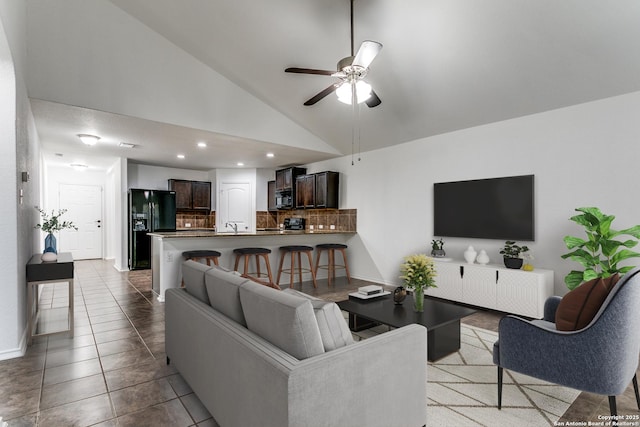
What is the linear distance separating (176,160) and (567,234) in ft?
23.8

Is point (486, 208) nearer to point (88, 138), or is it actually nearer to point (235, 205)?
point (88, 138)

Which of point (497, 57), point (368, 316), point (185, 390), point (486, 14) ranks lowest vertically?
point (185, 390)

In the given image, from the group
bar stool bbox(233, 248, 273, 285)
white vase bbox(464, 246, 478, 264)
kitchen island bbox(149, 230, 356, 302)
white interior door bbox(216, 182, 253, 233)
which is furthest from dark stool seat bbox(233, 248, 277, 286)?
white interior door bbox(216, 182, 253, 233)

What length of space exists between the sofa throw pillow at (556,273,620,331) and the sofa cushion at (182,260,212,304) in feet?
7.39

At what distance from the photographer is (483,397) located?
2.26 meters

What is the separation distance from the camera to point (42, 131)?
491cm

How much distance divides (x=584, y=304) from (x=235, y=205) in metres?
7.96

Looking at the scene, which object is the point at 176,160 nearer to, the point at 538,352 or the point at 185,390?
the point at 185,390

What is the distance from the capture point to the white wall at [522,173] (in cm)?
352

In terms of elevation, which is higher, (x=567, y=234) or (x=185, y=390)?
(x=567, y=234)

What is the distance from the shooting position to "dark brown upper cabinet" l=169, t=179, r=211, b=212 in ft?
27.7

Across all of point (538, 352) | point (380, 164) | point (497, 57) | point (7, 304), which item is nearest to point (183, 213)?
point (380, 164)

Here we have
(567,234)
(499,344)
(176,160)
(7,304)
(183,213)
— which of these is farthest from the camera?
(183,213)

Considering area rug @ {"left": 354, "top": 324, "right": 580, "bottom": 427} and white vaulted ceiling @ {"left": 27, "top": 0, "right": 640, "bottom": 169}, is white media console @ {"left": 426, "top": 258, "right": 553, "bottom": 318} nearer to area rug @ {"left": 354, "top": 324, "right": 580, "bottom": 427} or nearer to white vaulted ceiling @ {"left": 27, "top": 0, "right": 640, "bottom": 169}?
area rug @ {"left": 354, "top": 324, "right": 580, "bottom": 427}
